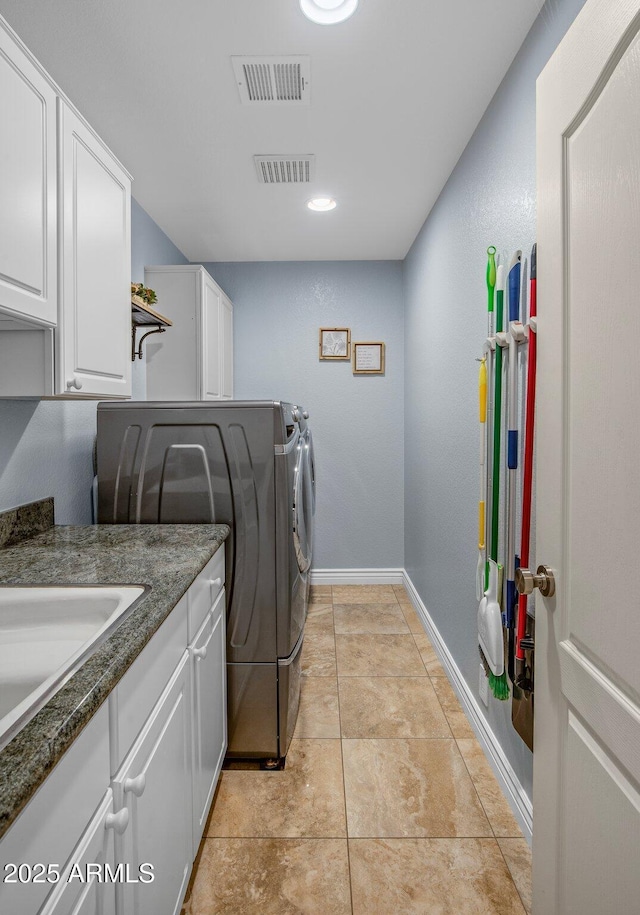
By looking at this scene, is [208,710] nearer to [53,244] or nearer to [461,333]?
[53,244]

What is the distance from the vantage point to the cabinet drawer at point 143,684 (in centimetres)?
86

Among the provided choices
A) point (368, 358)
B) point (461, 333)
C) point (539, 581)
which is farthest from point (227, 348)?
point (539, 581)

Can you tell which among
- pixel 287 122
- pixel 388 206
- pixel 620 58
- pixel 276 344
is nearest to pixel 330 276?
pixel 276 344

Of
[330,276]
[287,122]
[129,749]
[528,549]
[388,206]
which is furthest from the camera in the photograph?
[330,276]

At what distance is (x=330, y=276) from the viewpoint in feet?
12.5

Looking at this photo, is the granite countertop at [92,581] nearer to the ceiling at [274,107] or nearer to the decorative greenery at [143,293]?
the decorative greenery at [143,293]

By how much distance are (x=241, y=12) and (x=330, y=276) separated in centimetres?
237

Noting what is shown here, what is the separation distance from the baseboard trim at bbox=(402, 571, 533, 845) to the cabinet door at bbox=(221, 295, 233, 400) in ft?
6.55

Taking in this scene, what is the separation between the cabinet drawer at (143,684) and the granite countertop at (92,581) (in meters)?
0.06

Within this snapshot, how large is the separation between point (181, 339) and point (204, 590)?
1843 mm

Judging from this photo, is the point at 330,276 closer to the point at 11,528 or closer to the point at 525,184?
the point at 525,184

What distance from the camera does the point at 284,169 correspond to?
2.37 metres

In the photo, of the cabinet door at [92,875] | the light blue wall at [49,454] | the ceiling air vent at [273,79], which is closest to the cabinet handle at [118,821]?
the cabinet door at [92,875]

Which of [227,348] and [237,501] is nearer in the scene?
[237,501]
